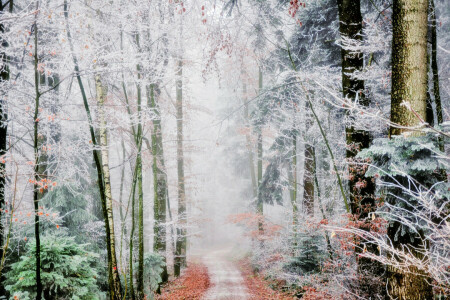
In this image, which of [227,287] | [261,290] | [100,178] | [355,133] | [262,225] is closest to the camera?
[355,133]

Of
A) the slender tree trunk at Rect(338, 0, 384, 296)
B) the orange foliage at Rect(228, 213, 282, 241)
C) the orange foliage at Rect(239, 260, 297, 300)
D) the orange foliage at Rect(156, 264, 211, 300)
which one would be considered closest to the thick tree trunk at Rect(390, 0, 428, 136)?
the slender tree trunk at Rect(338, 0, 384, 296)

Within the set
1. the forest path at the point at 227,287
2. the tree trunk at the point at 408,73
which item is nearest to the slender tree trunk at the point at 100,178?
the forest path at the point at 227,287

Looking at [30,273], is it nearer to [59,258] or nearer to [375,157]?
[59,258]

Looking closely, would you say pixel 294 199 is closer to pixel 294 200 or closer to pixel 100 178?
pixel 294 200

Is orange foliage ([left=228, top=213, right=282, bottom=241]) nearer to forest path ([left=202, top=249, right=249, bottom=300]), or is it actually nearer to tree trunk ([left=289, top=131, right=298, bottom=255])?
tree trunk ([left=289, top=131, right=298, bottom=255])

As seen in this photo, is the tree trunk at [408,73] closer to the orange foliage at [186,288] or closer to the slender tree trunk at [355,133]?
the slender tree trunk at [355,133]

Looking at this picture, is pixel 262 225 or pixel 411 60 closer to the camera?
pixel 411 60

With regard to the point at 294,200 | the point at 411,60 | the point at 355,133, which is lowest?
the point at 294,200

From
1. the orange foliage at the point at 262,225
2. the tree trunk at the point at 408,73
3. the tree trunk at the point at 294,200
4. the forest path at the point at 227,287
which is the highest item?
the tree trunk at the point at 408,73

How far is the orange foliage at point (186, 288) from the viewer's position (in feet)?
29.7

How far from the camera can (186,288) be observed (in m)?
10.4

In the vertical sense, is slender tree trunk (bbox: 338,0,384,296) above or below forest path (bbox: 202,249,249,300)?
above

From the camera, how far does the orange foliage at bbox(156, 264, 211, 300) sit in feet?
29.7

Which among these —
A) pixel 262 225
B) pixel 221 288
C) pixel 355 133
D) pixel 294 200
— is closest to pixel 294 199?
pixel 294 200
